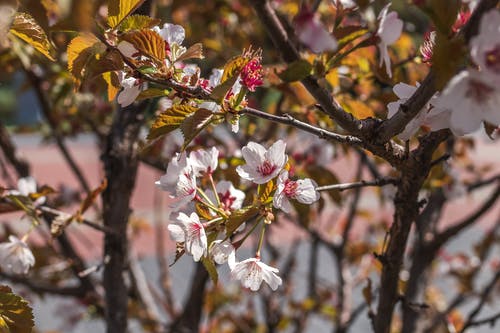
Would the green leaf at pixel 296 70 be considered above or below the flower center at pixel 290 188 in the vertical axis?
below

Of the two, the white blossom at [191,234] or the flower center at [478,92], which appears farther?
the white blossom at [191,234]

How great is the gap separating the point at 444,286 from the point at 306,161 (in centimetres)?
264

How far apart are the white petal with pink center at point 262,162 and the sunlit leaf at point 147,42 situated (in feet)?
0.52

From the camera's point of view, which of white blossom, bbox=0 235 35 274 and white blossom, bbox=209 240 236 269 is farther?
white blossom, bbox=0 235 35 274

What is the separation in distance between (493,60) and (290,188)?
0.99 ft

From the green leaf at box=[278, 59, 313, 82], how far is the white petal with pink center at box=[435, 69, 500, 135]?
12cm

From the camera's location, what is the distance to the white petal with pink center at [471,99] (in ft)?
1.70

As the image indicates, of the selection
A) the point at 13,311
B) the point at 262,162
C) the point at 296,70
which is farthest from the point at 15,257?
the point at 296,70

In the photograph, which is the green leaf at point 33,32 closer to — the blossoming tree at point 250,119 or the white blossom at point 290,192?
the blossoming tree at point 250,119

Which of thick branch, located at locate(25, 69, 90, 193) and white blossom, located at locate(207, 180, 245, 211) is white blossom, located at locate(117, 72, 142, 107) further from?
thick branch, located at locate(25, 69, 90, 193)

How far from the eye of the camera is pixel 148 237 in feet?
16.3

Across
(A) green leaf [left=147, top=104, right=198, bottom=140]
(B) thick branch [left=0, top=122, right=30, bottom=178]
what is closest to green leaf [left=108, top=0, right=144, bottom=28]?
(A) green leaf [left=147, top=104, right=198, bottom=140]

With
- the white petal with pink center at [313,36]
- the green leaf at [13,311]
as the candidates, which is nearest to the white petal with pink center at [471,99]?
the white petal with pink center at [313,36]

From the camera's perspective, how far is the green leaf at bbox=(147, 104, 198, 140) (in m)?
0.68
